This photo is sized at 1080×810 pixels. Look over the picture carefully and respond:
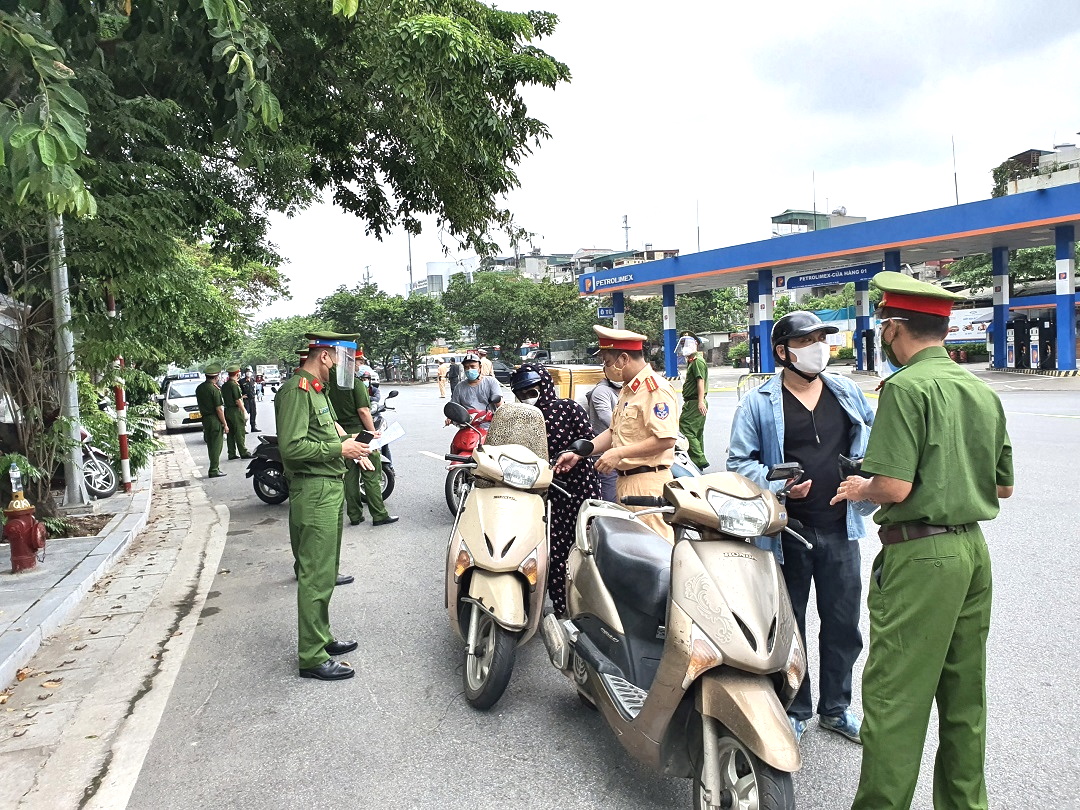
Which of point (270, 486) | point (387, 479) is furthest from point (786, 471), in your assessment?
point (270, 486)

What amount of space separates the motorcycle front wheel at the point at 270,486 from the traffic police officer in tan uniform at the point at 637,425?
6.50 m

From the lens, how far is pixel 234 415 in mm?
14094

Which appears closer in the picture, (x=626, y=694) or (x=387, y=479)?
(x=626, y=694)

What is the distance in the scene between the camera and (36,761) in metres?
3.39

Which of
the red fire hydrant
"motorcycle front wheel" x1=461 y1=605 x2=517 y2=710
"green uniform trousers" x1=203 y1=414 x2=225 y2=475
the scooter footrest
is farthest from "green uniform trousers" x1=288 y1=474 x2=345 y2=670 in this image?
"green uniform trousers" x1=203 y1=414 x2=225 y2=475

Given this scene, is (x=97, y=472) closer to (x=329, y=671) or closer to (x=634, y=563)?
(x=329, y=671)

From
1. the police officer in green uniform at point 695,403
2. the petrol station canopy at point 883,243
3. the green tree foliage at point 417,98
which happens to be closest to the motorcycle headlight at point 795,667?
the green tree foliage at point 417,98

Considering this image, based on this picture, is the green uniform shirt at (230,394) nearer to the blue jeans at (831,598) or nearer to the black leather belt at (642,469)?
the black leather belt at (642,469)

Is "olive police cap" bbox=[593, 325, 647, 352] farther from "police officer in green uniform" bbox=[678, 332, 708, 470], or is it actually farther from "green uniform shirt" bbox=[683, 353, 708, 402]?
"green uniform shirt" bbox=[683, 353, 708, 402]

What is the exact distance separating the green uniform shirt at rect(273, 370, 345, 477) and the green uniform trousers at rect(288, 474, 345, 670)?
9 centimetres

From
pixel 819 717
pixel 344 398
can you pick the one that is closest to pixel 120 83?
pixel 344 398

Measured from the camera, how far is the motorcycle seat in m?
3.02

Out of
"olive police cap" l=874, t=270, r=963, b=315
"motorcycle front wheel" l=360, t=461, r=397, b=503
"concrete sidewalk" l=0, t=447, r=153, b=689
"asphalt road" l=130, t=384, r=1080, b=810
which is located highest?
"olive police cap" l=874, t=270, r=963, b=315

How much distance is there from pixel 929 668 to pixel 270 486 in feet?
29.1
